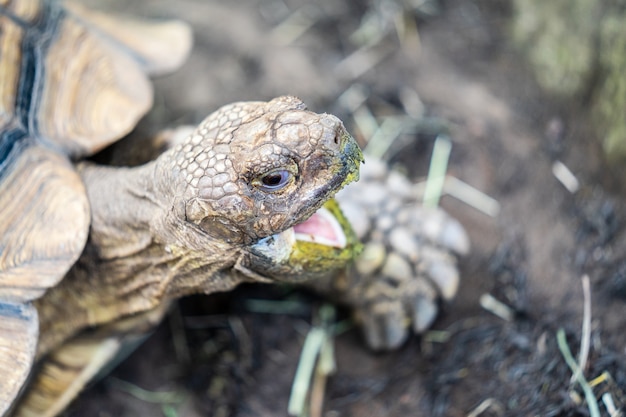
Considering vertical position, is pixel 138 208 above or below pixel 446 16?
above

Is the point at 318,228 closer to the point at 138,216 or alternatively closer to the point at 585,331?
the point at 138,216

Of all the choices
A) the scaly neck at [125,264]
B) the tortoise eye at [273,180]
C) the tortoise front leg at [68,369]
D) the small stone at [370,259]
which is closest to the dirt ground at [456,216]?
the tortoise front leg at [68,369]

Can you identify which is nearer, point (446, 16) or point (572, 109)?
point (572, 109)

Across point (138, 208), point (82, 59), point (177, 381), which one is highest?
point (82, 59)

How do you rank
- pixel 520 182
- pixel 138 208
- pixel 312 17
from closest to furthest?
pixel 138 208, pixel 520 182, pixel 312 17

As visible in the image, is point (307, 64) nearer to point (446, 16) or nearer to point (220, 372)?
point (446, 16)

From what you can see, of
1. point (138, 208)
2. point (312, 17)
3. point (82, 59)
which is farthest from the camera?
point (312, 17)

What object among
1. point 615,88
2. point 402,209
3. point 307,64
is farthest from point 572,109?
point 307,64

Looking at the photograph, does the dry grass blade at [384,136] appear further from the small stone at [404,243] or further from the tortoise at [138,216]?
the small stone at [404,243]
